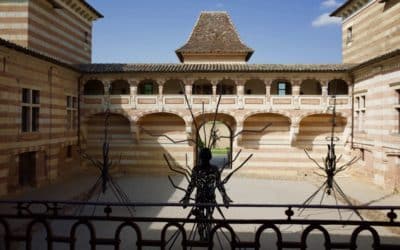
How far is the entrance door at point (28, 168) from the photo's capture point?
17.3m

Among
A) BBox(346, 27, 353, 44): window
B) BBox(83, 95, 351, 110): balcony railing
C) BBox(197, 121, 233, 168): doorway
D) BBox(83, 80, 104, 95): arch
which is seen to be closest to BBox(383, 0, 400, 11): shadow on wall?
BBox(346, 27, 353, 44): window

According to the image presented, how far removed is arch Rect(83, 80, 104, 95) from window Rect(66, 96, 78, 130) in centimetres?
188

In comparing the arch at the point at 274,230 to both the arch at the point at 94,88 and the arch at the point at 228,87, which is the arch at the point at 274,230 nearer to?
the arch at the point at 228,87

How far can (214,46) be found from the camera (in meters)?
28.6

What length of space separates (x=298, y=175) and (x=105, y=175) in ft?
45.4

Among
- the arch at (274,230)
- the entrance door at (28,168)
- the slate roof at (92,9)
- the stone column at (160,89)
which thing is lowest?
the entrance door at (28,168)

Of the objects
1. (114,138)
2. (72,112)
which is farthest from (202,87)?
(72,112)

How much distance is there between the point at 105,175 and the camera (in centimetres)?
1269

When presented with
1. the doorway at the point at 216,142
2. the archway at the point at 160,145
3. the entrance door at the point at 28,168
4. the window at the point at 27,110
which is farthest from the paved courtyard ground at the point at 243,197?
the window at the point at 27,110

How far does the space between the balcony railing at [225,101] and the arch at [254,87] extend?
144cm

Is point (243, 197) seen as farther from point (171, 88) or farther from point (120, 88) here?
point (120, 88)

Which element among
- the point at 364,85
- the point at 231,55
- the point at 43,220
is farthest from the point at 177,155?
the point at 43,220

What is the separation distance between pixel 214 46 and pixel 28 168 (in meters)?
16.7

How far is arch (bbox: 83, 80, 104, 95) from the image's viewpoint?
79.6 ft
